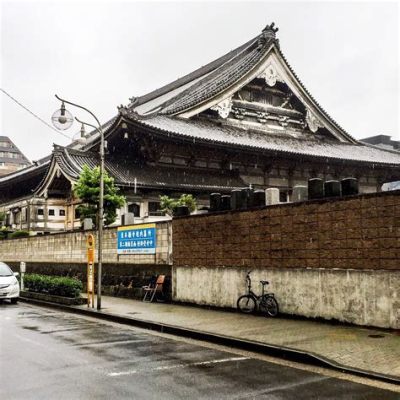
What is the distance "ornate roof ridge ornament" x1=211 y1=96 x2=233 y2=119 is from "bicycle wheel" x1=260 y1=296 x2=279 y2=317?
65.6ft

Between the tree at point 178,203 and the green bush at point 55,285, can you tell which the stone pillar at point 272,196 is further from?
the tree at point 178,203

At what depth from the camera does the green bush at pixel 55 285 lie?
696 inches

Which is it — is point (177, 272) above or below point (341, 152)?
below

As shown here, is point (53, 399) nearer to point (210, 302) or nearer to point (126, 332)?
point (126, 332)

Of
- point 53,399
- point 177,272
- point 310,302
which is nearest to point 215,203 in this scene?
point 177,272

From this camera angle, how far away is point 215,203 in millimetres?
15570

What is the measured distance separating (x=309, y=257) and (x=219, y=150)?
15971 millimetres

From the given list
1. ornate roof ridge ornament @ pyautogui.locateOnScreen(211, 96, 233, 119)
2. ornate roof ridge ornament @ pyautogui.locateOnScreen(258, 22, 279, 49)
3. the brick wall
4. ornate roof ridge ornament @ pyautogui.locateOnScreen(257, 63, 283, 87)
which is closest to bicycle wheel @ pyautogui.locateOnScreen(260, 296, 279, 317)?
the brick wall

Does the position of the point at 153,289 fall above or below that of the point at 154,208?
below

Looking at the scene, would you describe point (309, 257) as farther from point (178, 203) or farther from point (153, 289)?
point (178, 203)

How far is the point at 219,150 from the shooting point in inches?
1087

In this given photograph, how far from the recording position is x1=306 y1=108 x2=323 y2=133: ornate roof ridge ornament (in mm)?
35719

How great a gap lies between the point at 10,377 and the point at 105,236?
13872mm

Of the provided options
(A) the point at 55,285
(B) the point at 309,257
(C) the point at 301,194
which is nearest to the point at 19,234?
(A) the point at 55,285
